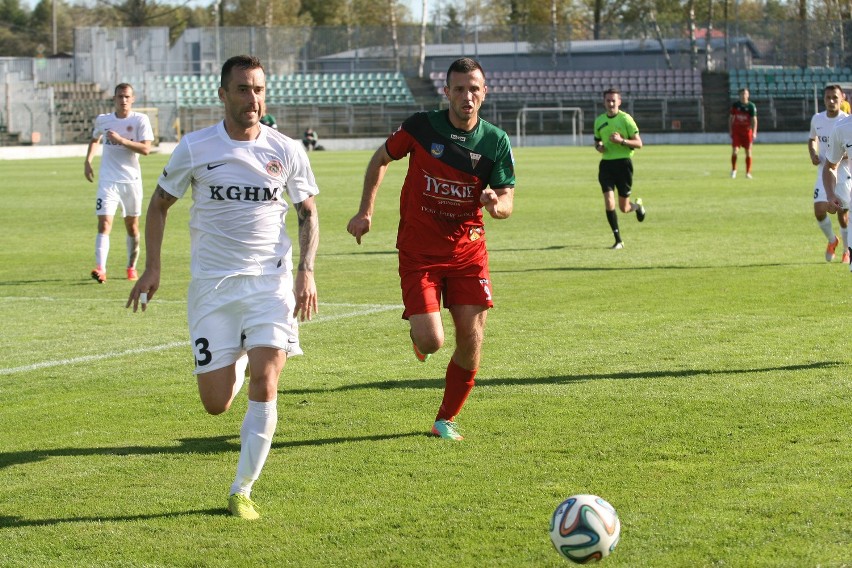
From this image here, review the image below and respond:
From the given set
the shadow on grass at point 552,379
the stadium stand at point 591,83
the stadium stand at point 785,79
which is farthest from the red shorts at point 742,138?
the stadium stand at point 591,83

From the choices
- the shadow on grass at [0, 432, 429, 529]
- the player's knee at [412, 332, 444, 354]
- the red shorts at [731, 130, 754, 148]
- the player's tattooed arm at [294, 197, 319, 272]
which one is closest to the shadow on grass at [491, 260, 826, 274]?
the player's knee at [412, 332, 444, 354]

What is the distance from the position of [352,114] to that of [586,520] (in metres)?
58.0

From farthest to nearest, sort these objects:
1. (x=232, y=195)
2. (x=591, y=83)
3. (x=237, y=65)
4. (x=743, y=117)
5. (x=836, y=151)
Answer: (x=591, y=83)
(x=743, y=117)
(x=836, y=151)
(x=232, y=195)
(x=237, y=65)

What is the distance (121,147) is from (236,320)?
32.7 feet

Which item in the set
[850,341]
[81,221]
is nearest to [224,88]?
[850,341]

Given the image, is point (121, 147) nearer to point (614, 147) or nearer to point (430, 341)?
point (614, 147)

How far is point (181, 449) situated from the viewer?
22.5ft

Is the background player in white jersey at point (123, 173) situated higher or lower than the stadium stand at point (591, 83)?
lower

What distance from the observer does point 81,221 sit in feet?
75.6

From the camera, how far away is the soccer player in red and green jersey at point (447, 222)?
702cm

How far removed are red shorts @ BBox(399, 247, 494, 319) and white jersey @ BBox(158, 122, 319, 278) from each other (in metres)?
1.13

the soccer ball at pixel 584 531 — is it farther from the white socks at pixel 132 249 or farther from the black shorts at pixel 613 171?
the black shorts at pixel 613 171

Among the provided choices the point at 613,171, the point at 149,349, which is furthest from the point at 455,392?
the point at 613,171

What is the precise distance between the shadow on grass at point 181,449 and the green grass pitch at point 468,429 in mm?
22
